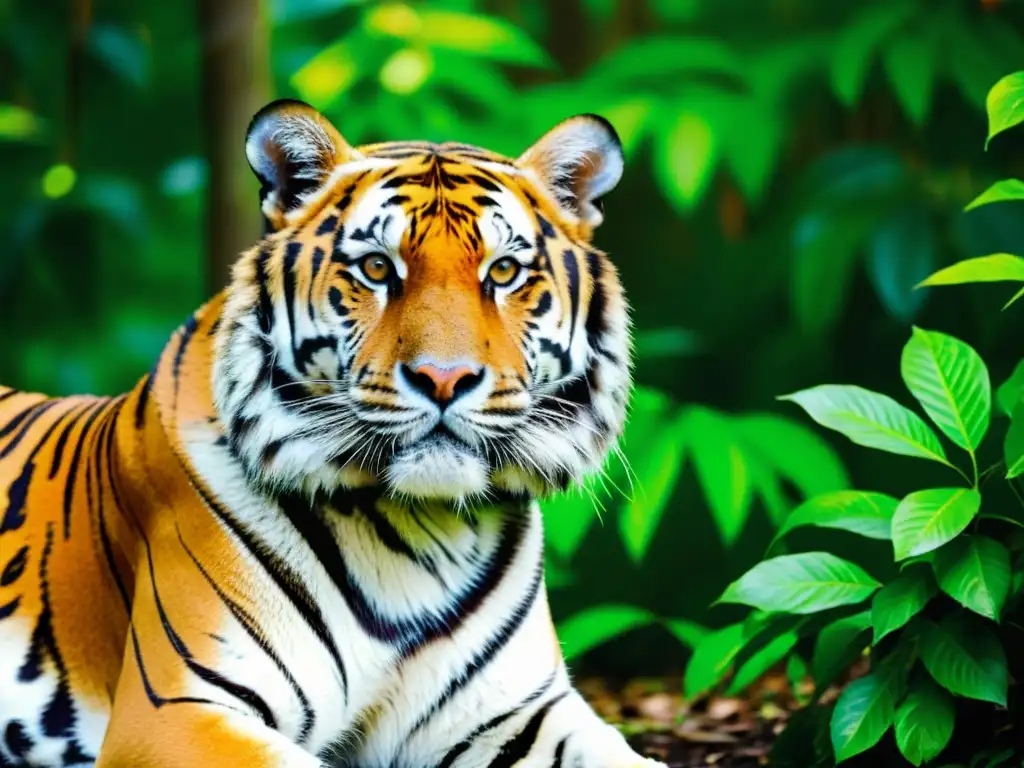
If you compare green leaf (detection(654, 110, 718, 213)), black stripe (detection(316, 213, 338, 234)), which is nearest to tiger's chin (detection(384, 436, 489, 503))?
black stripe (detection(316, 213, 338, 234))

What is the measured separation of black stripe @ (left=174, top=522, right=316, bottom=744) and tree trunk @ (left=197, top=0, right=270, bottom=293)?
5.01 ft

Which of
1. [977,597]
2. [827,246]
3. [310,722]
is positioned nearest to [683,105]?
[827,246]

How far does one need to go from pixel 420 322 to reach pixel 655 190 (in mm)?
3091

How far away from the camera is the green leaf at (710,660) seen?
8.54ft

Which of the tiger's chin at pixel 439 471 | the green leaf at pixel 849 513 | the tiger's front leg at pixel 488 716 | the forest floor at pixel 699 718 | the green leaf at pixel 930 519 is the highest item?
the tiger's chin at pixel 439 471

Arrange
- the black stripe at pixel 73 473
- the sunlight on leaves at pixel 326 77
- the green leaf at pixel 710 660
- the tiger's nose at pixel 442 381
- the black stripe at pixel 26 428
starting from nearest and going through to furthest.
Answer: the tiger's nose at pixel 442 381 < the black stripe at pixel 73 473 < the black stripe at pixel 26 428 < the green leaf at pixel 710 660 < the sunlight on leaves at pixel 326 77

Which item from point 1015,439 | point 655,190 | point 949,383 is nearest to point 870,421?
point 949,383

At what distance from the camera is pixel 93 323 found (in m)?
4.62

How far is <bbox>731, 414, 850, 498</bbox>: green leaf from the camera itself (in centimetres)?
329

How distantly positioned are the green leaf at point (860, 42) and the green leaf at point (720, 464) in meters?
0.90

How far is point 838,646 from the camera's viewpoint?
2.37 m

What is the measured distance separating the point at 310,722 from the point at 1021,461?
3.87 feet

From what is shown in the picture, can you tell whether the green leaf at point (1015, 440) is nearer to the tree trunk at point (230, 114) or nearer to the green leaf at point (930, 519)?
the green leaf at point (930, 519)

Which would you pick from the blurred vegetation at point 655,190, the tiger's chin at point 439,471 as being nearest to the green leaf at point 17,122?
the blurred vegetation at point 655,190
